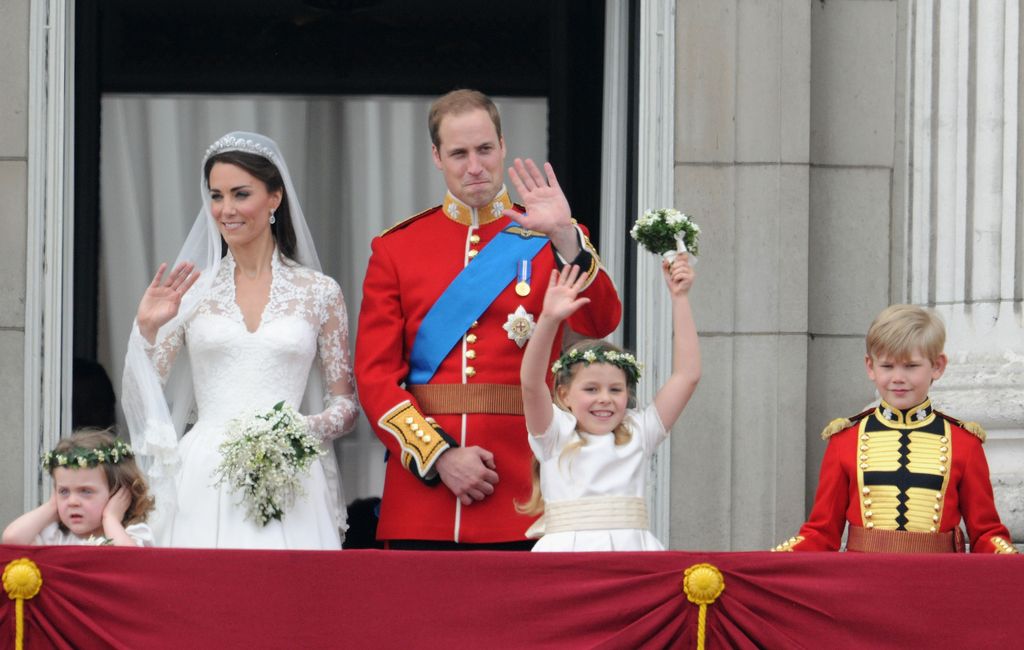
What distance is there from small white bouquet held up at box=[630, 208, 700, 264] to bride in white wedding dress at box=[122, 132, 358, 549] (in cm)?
101

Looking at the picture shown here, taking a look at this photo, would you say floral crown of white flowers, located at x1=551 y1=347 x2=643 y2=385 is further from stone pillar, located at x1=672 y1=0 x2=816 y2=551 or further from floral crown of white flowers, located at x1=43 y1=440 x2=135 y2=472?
stone pillar, located at x1=672 y1=0 x2=816 y2=551

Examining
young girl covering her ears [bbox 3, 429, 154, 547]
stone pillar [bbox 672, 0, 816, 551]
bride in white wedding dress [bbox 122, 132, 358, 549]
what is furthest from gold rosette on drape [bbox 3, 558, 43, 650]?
stone pillar [bbox 672, 0, 816, 551]

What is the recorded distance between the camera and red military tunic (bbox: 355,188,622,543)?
5559 mm

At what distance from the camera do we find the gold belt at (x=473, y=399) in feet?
18.6

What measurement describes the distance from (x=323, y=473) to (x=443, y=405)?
1.37ft

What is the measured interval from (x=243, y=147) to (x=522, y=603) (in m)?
1.83

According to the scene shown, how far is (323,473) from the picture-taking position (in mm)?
5797

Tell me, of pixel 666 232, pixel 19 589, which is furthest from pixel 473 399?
pixel 19 589

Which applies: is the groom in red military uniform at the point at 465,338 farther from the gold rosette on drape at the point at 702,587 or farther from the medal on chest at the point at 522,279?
the gold rosette on drape at the point at 702,587

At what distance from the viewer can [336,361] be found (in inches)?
231

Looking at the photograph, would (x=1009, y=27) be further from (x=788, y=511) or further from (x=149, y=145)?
(x=149, y=145)

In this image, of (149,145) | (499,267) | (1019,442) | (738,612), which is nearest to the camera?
(738,612)

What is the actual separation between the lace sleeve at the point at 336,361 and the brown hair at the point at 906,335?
4.94ft

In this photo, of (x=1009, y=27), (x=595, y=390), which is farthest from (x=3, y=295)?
(x=1009, y=27)
